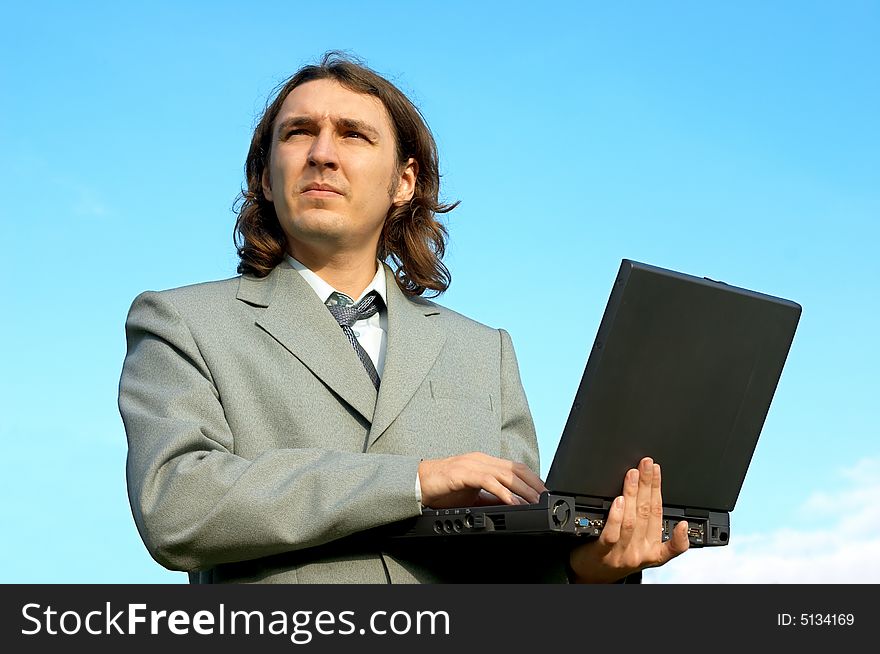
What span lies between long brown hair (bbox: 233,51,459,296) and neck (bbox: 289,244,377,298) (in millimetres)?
124

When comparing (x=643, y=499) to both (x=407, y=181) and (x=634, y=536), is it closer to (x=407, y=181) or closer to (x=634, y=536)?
(x=634, y=536)

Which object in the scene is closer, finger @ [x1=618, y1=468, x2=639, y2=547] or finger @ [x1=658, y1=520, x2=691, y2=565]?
finger @ [x1=618, y1=468, x2=639, y2=547]

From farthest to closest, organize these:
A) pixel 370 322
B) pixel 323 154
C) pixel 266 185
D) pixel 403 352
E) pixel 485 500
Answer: pixel 266 185
pixel 370 322
pixel 323 154
pixel 403 352
pixel 485 500

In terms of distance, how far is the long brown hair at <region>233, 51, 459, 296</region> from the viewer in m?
4.56

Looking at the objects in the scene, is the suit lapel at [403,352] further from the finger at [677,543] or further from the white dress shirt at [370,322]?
the finger at [677,543]

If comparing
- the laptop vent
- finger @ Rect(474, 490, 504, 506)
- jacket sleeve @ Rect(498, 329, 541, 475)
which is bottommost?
the laptop vent

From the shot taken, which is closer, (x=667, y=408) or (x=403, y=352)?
(x=667, y=408)

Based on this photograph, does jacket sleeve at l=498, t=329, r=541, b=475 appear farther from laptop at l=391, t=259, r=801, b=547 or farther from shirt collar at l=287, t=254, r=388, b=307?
laptop at l=391, t=259, r=801, b=547

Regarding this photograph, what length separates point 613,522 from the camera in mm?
3178

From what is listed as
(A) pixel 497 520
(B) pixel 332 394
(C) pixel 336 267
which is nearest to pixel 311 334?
(B) pixel 332 394

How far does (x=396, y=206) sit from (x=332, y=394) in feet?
4.57

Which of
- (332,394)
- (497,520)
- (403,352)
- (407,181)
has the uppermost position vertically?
(407,181)

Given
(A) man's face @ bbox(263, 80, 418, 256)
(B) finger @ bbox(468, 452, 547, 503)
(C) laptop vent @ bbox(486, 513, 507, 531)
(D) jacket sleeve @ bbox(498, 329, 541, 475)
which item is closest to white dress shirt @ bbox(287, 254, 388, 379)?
(A) man's face @ bbox(263, 80, 418, 256)

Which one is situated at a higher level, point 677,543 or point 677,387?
point 677,387
